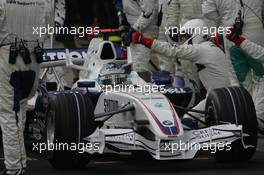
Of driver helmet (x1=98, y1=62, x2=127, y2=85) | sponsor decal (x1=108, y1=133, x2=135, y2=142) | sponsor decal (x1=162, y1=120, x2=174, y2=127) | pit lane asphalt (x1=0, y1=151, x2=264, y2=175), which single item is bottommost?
pit lane asphalt (x1=0, y1=151, x2=264, y2=175)

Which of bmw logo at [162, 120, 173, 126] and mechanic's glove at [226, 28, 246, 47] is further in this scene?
mechanic's glove at [226, 28, 246, 47]

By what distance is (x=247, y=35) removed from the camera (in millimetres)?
13797

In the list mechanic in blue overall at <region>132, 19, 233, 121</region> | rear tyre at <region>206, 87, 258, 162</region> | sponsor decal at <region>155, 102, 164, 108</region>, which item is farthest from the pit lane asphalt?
mechanic in blue overall at <region>132, 19, 233, 121</region>

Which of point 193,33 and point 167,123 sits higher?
point 193,33

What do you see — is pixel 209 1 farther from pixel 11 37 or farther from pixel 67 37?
pixel 67 37

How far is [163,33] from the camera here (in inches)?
704

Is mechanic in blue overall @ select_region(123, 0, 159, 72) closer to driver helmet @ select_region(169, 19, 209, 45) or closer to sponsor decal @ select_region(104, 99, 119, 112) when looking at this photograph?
driver helmet @ select_region(169, 19, 209, 45)

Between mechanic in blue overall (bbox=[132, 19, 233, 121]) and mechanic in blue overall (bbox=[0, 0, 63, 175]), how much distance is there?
267cm

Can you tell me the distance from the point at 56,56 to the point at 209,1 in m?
2.19

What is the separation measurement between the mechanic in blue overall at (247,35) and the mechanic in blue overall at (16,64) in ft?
12.1

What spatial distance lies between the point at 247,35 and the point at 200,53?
2.48ft

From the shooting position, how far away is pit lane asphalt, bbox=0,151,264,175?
11320 millimetres

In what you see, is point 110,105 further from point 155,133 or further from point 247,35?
point 247,35

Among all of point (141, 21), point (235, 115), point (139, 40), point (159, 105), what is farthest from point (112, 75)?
point (141, 21)
